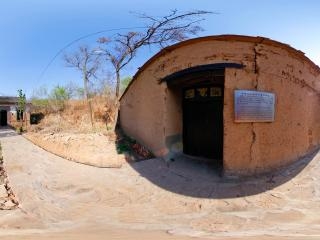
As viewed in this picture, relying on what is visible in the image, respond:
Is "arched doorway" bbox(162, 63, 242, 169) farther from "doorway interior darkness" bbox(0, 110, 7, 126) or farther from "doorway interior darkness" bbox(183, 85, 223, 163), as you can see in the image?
"doorway interior darkness" bbox(0, 110, 7, 126)

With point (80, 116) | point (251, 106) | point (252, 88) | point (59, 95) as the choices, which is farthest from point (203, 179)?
point (59, 95)

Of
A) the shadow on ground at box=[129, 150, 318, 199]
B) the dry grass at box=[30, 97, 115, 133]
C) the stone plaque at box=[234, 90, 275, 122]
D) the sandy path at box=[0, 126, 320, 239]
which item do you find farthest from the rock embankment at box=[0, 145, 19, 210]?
the dry grass at box=[30, 97, 115, 133]

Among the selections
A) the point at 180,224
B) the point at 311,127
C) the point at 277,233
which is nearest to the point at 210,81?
the point at 311,127

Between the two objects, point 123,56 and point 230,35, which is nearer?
point 230,35

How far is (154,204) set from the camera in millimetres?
7039

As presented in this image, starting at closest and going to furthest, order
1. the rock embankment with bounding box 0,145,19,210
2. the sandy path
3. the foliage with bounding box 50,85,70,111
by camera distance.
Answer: the sandy path
the rock embankment with bounding box 0,145,19,210
the foliage with bounding box 50,85,70,111

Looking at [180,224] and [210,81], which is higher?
[210,81]

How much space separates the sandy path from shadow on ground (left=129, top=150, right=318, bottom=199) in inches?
0.9

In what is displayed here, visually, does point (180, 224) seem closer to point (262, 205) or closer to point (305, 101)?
point (262, 205)

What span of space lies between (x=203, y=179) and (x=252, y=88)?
2.55 metres

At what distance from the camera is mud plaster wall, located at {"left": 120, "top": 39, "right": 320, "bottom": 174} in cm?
782

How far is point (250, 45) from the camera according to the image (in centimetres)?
793

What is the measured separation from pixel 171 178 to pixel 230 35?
12.8 ft

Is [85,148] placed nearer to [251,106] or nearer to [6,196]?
[6,196]
